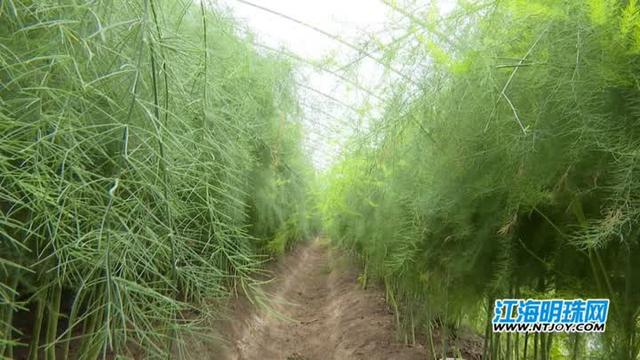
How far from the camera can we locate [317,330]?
6.47 meters

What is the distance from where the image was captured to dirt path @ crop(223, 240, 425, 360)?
5.08 m

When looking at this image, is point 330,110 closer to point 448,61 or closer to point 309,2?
point 309,2

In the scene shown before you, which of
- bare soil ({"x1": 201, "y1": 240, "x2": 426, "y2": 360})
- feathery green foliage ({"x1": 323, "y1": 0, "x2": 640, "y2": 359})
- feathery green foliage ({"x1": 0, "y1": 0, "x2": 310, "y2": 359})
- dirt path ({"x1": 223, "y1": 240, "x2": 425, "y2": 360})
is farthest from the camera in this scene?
dirt path ({"x1": 223, "y1": 240, "x2": 425, "y2": 360})

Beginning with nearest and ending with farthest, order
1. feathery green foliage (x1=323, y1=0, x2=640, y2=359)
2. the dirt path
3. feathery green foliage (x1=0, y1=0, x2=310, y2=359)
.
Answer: feathery green foliage (x1=0, y1=0, x2=310, y2=359) → feathery green foliage (x1=323, y1=0, x2=640, y2=359) → the dirt path

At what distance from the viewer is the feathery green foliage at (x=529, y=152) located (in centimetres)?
167

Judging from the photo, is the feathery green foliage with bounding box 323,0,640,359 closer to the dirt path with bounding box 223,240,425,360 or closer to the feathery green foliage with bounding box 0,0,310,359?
the feathery green foliage with bounding box 0,0,310,359

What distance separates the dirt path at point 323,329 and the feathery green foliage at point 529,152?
1.25 metres

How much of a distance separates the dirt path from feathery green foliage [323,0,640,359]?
125 cm

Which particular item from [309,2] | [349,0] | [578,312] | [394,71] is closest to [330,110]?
[309,2]

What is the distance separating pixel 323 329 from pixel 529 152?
4959 mm

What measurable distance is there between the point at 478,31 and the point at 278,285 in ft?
21.4

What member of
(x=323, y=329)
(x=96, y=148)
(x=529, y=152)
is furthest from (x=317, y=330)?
(x=96, y=148)

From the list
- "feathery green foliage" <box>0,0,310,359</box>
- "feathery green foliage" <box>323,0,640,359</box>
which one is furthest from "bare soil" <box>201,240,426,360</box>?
"feathery green foliage" <box>0,0,310,359</box>

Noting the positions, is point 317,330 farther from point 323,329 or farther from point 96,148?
point 96,148
